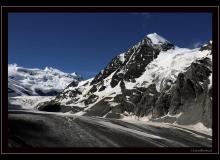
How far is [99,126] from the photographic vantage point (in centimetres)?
1988

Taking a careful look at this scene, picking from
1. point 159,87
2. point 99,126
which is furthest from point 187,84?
point 99,126

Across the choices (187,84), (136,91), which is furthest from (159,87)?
(187,84)
